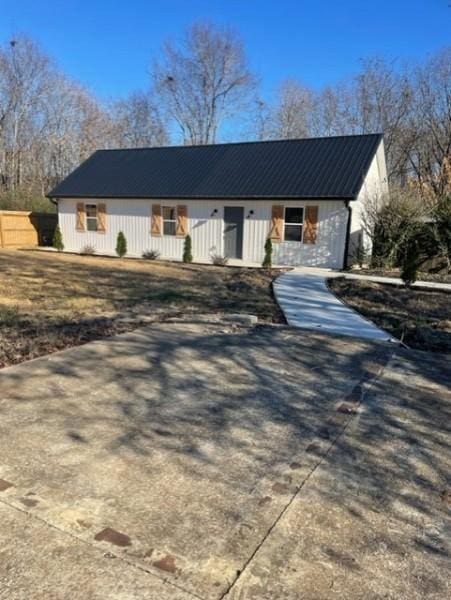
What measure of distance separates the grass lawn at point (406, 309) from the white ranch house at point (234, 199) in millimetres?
3973

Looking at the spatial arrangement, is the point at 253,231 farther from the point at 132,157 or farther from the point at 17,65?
the point at 17,65

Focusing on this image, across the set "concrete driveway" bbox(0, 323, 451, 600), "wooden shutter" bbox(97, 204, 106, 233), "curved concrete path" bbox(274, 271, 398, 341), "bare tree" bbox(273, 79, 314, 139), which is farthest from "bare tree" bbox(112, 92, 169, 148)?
"concrete driveway" bbox(0, 323, 451, 600)

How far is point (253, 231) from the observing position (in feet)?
A: 50.9

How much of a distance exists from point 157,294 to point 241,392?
520 cm

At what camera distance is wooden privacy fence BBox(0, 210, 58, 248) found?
19.0m

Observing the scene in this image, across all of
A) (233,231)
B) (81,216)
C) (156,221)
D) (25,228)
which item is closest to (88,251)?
(81,216)

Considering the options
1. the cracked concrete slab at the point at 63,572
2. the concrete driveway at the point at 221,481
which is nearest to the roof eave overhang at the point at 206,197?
the concrete driveway at the point at 221,481

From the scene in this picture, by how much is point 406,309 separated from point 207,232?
9.86 meters

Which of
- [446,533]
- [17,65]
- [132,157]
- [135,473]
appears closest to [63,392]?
[135,473]

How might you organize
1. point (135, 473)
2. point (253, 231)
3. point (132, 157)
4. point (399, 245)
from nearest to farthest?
point (135, 473) < point (399, 245) < point (253, 231) < point (132, 157)

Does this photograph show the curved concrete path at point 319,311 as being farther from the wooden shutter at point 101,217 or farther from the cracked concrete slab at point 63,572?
the wooden shutter at point 101,217

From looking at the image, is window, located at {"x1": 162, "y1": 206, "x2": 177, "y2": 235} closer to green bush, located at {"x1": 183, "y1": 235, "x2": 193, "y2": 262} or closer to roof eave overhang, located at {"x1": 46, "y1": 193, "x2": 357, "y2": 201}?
roof eave overhang, located at {"x1": 46, "y1": 193, "x2": 357, "y2": 201}

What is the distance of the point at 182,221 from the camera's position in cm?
1680

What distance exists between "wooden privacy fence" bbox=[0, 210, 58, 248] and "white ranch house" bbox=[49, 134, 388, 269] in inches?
58.3
